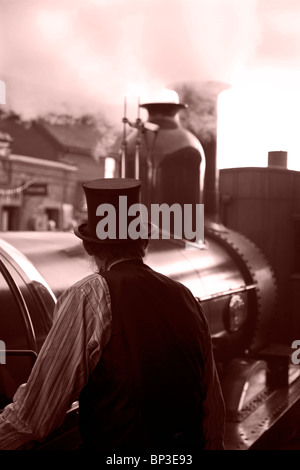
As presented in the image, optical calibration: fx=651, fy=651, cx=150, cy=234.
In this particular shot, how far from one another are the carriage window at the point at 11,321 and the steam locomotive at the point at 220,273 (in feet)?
3.88

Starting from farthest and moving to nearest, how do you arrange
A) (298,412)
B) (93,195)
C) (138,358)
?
(298,412)
(93,195)
(138,358)

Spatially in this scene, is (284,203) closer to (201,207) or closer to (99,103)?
(201,207)

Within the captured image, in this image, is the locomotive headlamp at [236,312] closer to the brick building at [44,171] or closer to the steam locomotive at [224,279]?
the steam locomotive at [224,279]

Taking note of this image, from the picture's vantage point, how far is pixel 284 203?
5.12 metres

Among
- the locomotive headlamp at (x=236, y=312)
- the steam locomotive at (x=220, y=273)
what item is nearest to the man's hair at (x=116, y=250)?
the steam locomotive at (x=220, y=273)

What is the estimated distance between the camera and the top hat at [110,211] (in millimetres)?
1623

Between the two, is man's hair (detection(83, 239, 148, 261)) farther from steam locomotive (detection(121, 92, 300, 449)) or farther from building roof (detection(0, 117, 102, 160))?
building roof (detection(0, 117, 102, 160))

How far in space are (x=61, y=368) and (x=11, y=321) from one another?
1.92 ft

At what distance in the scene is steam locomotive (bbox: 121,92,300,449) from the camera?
133 inches

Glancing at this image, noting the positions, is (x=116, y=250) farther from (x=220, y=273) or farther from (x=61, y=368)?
(x=220, y=273)

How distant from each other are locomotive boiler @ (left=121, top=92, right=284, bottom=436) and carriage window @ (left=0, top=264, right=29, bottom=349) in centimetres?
130

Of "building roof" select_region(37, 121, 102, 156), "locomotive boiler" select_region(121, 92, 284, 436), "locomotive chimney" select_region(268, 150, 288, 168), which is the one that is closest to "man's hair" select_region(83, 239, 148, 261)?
"locomotive boiler" select_region(121, 92, 284, 436)

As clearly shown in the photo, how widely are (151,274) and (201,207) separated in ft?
8.09
